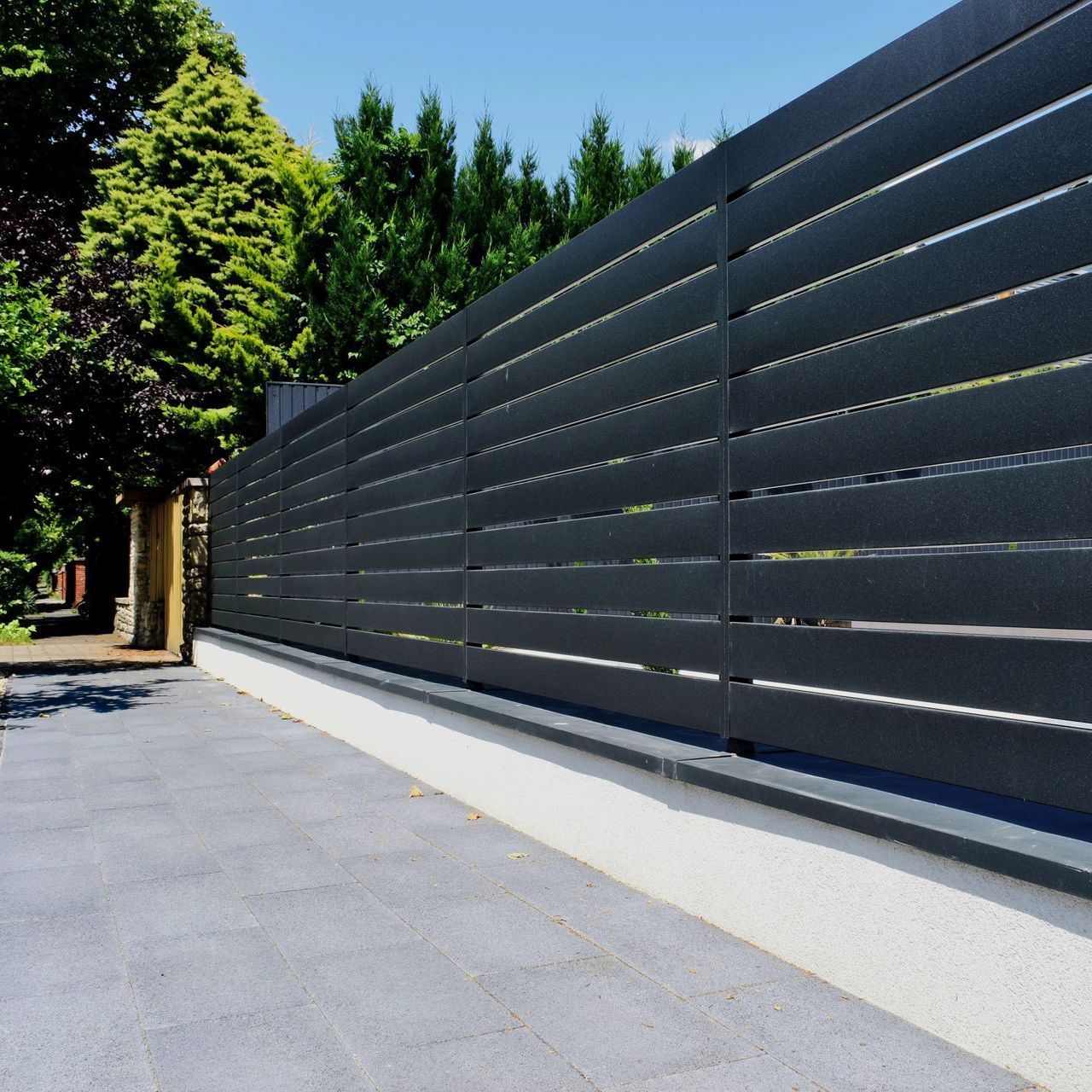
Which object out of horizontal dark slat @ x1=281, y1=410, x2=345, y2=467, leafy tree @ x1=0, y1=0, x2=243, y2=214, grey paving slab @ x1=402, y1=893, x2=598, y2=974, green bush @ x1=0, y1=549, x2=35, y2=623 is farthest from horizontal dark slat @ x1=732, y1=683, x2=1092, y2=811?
leafy tree @ x1=0, y1=0, x2=243, y2=214

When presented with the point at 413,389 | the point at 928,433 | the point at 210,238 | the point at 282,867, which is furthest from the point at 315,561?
the point at 210,238

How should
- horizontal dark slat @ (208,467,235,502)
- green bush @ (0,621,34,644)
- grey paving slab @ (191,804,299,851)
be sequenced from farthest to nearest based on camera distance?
green bush @ (0,621,34,644), horizontal dark slat @ (208,467,235,502), grey paving slab @ (191,804,299,851)

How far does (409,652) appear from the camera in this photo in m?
6.97

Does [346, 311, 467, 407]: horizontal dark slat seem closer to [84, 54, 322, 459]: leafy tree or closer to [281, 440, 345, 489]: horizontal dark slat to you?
[281, 440, 345, 489]: horizontal dark slat

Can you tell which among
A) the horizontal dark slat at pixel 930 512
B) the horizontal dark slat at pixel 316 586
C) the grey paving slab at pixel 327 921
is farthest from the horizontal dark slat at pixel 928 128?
the horizontal dark slat at pixel 316 586

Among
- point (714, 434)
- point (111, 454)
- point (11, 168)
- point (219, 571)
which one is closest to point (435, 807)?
point (714, 434)

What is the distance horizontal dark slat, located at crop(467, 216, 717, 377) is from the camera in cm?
398

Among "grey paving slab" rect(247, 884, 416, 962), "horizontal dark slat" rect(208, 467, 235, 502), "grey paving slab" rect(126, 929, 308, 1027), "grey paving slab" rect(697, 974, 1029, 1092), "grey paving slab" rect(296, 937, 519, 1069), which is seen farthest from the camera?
"horizontal dark slat" rect(208, 467, 235, 502)

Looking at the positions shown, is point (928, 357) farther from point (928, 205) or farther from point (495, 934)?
point (495, 934)

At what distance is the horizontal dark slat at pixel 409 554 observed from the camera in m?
6.23

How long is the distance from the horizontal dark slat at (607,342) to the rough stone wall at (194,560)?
390 inches

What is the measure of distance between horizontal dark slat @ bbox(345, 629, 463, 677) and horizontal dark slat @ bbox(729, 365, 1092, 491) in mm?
2987

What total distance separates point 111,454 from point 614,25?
29.2 ft

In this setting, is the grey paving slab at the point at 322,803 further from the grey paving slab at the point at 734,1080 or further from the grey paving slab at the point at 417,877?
the grey paving slab at the point at 734,1080
